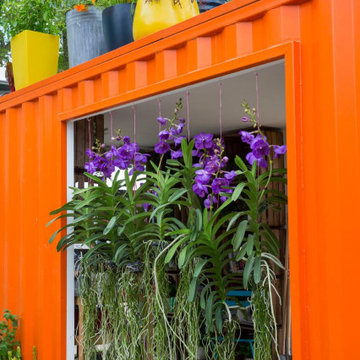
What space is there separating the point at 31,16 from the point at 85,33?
760 mm

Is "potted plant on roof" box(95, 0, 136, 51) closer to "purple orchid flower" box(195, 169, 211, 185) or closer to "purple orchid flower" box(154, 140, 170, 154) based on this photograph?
"purple orchid flower" box(154, 140, 170, 154)

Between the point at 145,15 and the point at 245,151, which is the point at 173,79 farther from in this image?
the point at 245,151

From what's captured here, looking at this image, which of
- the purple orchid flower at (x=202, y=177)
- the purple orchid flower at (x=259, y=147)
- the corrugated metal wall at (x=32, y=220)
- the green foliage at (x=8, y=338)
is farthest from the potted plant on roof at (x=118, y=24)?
the green foliage at (x=8, y=338)

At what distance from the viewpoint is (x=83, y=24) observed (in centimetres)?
392

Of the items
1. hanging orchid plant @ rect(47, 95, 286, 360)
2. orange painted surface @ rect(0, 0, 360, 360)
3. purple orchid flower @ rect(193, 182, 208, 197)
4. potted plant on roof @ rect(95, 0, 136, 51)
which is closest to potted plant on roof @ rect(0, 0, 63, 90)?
orange painted surface @ rect(0, 0, 360, 360)

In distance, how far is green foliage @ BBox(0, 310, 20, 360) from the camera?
3.90m

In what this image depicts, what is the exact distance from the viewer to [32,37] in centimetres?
429

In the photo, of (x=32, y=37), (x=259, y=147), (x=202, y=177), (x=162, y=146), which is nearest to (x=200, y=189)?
(x=202, y=177)

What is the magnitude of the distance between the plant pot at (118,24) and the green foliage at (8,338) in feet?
6.48

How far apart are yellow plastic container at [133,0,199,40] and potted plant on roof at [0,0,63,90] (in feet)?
4.33

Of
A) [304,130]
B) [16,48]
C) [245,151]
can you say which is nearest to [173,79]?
[304,130]

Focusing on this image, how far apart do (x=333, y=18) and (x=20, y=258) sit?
2900mm

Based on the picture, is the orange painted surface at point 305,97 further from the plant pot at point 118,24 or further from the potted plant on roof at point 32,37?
the potted plant on roof at point 32,37

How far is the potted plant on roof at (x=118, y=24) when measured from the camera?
3.62m
